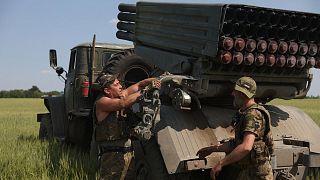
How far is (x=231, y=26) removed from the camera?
498 cm

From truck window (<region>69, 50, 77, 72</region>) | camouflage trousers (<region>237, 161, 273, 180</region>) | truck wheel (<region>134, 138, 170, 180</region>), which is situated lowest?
truck wheel (<region>134, 138, 170, 180</region>)

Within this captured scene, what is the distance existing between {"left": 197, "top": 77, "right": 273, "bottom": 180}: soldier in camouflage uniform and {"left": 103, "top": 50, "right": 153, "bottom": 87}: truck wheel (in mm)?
4219

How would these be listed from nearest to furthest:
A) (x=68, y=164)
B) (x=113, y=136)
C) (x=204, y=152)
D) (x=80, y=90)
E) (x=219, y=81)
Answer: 1. (x=204, y=152)
2. (x=113, y=136)
3. (x=219, y=81)
4. (x=68, y=164)
5. (x=80, y=90)

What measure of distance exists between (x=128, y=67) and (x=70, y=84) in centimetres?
188

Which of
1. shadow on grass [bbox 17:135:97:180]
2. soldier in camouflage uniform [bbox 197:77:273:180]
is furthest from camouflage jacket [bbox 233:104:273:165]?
shadow on grass [bbox 17:135:97:180]

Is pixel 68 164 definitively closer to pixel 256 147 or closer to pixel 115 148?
pixel 115 148

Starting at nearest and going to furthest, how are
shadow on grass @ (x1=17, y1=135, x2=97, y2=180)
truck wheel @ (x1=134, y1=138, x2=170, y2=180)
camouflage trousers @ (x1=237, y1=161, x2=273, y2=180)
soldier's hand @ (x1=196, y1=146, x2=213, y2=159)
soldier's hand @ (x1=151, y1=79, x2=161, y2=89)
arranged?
camouflage trousers @ (x1=237, y1=161, x2=273, y2=180) → soldier's hand @ (x1=196, y1=146, x2=213, y2=159) → soldier's hand @ (x1=151, y1=79, x2=161, y2=89) → truck wheel @ (x1=134, y1=138, x2=170, y2=180) → shadow on grass @ (x1=17, y1=135, x2=97, y2=180)

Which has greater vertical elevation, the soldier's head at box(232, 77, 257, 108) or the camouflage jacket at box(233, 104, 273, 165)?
the soldier's head at box(232, 77, 257, 108)

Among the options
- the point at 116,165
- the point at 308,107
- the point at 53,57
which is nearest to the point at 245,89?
the point at 116,165

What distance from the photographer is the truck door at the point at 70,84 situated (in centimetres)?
936

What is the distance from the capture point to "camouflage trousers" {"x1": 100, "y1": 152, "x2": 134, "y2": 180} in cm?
518

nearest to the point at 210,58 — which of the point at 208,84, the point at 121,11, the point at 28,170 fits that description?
the point at 208,84

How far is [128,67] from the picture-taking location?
323 inches

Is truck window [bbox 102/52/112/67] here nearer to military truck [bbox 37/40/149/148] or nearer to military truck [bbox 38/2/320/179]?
military truck [bbox 37/40/149/148]
